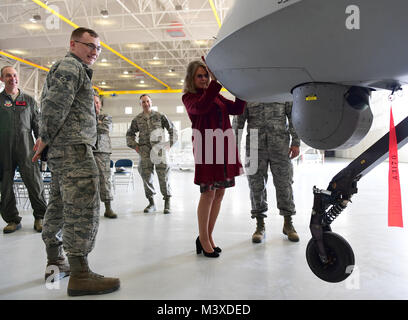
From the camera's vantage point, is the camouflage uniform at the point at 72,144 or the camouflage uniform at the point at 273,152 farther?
the camouflage uniform at the point at 273,152

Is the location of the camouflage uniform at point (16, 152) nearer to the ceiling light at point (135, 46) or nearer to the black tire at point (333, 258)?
the black tire at point (333, 258)

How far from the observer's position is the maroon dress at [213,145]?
2.04 meters

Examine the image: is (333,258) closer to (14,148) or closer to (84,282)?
(84,282)

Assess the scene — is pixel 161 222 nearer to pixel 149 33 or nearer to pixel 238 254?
pixel 238 254

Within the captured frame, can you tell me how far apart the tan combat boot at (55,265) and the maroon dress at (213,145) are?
98cm

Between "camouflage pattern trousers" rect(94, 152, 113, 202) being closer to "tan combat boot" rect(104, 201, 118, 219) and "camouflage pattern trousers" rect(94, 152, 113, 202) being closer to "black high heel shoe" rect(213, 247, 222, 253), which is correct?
"tan combat boot" rect(104, 201, 118, 219)

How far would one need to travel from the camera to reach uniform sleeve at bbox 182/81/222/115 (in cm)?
177

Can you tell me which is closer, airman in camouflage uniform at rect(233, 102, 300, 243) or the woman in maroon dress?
the woman in maroon dress

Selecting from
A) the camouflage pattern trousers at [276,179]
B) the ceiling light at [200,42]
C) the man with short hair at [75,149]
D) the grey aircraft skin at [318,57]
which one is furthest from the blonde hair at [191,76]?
the ceiling light at [200,42]

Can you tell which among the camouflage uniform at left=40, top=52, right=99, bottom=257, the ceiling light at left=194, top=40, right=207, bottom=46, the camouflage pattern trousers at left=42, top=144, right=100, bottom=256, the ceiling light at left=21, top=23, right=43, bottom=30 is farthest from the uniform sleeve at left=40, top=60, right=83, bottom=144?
the ceiling light at left=194, top=40, right=207, bottom=46

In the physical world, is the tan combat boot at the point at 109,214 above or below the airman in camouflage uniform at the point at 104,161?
below

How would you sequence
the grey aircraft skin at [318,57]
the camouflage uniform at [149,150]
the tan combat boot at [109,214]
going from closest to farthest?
1. the grey aircraft skin at [318,57]
2. the tan combat boot at [109,214]
3. the camouflage uniform at [149,150]

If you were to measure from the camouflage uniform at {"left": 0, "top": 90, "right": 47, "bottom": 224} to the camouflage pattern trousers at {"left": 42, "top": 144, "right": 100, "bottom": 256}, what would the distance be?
1.57 m

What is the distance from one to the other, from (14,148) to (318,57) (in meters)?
3.02
